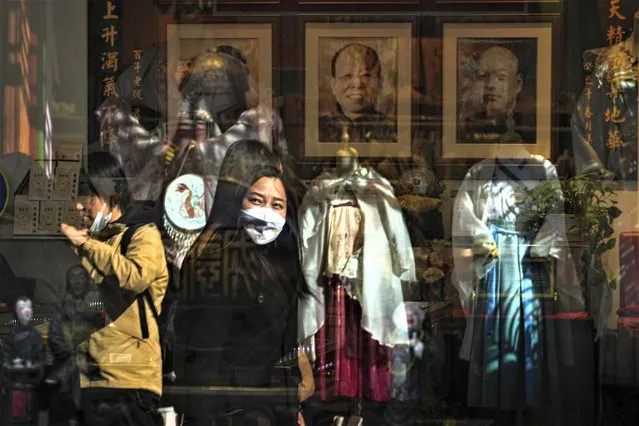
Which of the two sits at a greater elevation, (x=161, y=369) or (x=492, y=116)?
(x=492, y=116)

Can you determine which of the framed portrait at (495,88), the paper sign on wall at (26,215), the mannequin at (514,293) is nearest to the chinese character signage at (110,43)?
the paper sign on wall at (26,215)

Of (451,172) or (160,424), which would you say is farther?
(451,172)

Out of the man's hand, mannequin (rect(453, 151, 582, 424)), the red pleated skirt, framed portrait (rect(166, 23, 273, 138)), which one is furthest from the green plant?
the man's hand

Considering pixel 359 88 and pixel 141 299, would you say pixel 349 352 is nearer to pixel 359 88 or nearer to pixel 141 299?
pixel 141 299

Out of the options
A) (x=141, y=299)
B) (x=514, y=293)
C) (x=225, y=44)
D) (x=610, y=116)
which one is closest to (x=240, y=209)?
(x=141, y=299)

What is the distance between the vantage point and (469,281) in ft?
15.5

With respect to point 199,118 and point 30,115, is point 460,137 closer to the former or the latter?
point 199,118

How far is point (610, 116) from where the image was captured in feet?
15.3

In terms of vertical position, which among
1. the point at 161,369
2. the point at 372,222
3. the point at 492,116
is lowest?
the point at 161,369

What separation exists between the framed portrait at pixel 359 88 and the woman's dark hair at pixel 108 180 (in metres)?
1.03

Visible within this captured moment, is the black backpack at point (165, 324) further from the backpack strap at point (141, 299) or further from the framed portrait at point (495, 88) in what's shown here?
the framed portrait at point (495, 88)

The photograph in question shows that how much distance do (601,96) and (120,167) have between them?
265 centimetres

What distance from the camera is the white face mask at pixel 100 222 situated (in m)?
4.62

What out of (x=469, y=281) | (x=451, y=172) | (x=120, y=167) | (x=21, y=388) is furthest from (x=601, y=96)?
(x=21, y=388)
